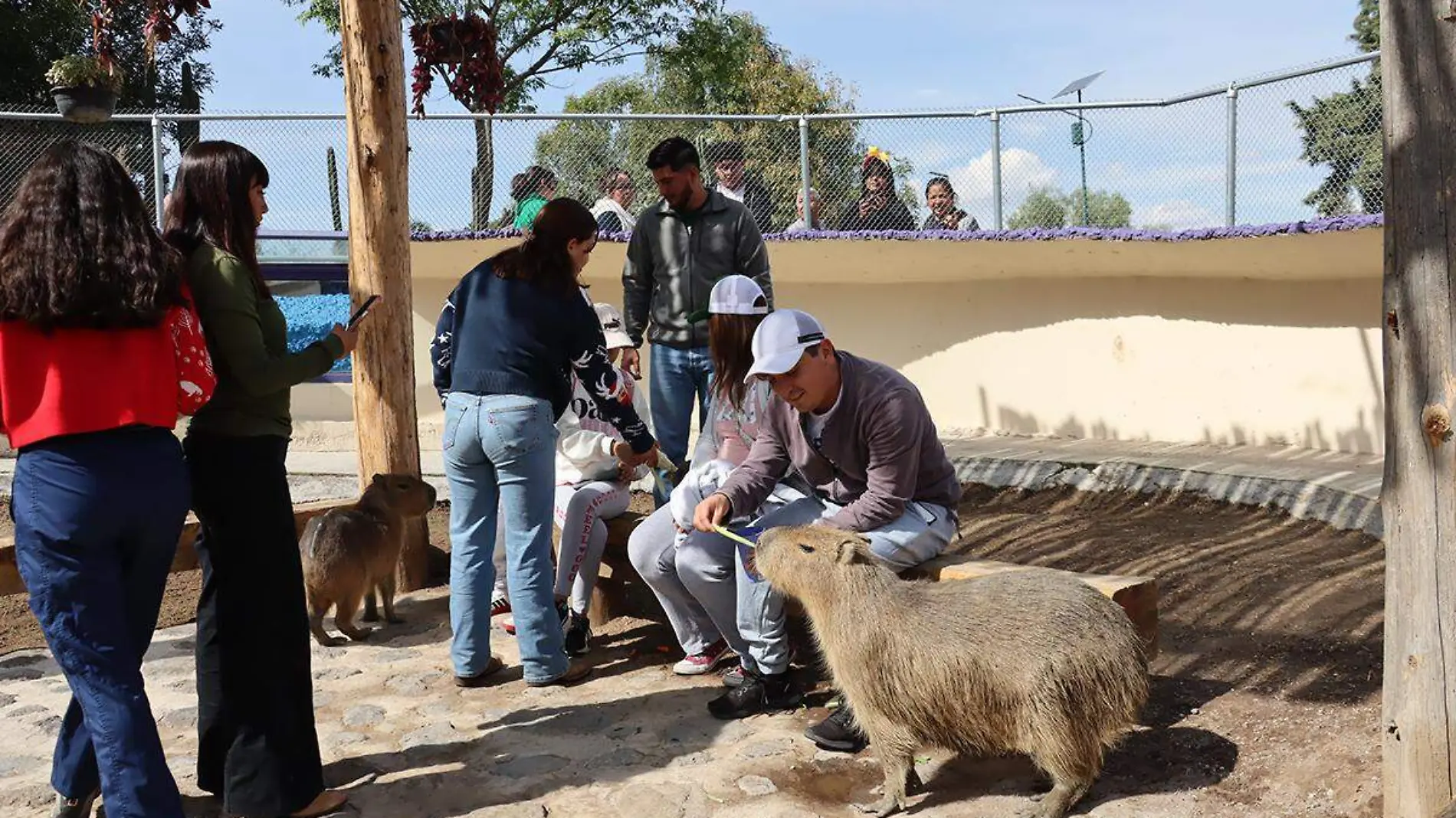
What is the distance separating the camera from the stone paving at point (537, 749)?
3.79 m

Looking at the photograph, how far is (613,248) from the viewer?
1016cm

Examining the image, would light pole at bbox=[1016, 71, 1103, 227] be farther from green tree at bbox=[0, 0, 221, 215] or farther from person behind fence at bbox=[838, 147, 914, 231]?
green tree at bbox=[0, 0, 221, 215]

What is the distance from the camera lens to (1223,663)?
444 centimetres

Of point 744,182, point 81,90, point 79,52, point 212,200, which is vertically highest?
point 79,52

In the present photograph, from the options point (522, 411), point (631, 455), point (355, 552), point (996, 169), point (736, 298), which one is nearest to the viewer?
point (522, 411)

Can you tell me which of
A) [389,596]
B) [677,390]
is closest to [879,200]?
[677,390]

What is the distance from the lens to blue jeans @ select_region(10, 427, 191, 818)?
312 centimetres

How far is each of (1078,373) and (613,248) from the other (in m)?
3.64

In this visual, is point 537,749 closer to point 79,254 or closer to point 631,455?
point 631,455

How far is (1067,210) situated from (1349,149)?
2.07 m

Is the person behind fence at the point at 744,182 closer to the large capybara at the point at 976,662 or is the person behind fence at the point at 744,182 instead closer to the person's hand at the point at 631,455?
the person's hand at the point at 631,455

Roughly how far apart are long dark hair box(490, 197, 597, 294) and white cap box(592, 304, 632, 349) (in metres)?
1.05

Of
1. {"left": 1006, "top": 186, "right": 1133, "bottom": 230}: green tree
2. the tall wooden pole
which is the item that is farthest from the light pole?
the tall wooden pole

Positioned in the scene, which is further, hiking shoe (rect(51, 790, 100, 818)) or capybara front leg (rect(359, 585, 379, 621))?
capybara front leg (rect(359, 585, 379, 621))
